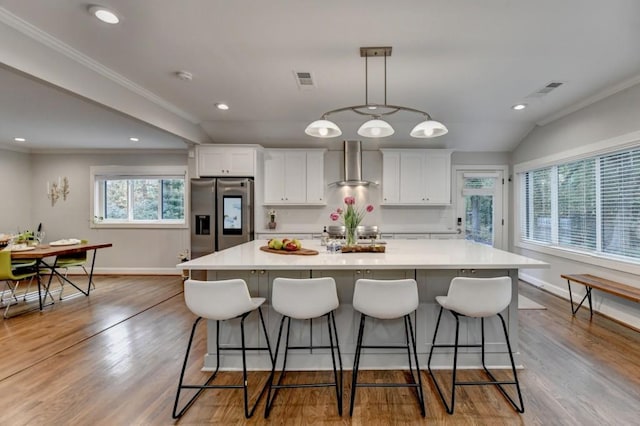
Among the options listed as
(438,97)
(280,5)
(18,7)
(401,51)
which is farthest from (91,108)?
(438,97)

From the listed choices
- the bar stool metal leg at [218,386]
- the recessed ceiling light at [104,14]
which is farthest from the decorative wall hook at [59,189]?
the bar stool metal leg at [218,386]

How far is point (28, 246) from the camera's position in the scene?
4.29 m

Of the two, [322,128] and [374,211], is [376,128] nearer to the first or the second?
[322,128]

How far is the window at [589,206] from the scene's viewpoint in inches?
137

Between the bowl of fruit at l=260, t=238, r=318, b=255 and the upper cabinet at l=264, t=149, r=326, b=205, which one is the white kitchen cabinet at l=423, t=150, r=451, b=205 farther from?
the bowl of fruit at l=260, t=238, r=318, b=255

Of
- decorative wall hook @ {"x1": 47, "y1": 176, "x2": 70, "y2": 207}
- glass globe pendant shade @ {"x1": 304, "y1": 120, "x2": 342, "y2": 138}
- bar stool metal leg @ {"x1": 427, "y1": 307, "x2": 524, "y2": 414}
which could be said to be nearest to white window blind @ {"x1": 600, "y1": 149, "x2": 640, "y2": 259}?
bar stool metal leg @ {"x1": 427, "y1": 307, "x2": 524, "y2": 414}

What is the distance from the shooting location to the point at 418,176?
5.47 m

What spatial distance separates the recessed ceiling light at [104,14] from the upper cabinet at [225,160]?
2853 mm

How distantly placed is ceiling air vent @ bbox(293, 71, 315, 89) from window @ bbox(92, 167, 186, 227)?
367cm

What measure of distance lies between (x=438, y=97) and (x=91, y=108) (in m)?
4.27

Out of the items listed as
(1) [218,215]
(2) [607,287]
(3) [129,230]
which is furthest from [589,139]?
(3) [129,230]

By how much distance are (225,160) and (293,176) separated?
3.82 ft

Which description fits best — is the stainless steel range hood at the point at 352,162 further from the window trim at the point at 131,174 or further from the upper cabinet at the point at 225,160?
the window trim at the point at 131,174

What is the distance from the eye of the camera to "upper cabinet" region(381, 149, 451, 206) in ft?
17.9
